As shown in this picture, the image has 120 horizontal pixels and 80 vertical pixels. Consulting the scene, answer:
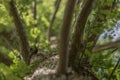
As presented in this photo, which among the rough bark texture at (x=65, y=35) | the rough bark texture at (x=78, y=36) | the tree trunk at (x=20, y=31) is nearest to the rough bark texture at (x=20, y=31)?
the tree trunk at (x=20, y=31)

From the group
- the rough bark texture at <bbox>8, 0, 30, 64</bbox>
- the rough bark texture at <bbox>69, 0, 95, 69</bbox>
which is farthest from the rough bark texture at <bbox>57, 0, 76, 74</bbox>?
the rough bark texture at <bbox>8, 0, 30, 64</bbox>

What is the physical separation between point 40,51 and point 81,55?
1.17 metres

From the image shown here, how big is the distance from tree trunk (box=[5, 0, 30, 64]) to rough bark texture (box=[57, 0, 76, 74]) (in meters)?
1.29

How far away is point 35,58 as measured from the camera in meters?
4.95

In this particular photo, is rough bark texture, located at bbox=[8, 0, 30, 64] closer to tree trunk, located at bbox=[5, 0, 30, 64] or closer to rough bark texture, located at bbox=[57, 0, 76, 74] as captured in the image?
tree trunk, located at bbox=[5, 0, 30, 64]

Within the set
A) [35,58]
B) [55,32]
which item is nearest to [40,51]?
[35,58]

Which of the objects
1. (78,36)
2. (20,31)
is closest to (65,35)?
(78,36)

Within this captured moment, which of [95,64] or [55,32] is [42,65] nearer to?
[95,64]

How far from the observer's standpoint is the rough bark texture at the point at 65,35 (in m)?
3.31

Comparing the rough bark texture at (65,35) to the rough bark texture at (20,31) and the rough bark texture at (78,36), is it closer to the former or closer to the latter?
the rough bark texture at (78,36)

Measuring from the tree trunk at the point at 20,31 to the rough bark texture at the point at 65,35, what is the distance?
1.29 metres

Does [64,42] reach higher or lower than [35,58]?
higher

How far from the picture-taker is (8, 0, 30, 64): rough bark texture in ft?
15.4

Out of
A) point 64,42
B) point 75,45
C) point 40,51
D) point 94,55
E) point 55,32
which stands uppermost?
point 64,42
